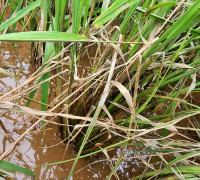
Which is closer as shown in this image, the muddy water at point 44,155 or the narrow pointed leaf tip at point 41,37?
the narrow pointed leaf tip at point 41,37

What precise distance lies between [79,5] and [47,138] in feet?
1.86

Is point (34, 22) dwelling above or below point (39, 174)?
above

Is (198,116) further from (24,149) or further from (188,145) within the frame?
(24,149)

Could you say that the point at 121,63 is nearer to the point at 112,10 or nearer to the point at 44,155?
the point at 112,10

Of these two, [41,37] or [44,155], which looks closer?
[41,37]

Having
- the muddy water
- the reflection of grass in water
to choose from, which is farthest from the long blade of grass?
the muddy water

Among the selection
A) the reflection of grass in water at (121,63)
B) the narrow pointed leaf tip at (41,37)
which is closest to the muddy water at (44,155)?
the reflection of grass in water at (121,63)

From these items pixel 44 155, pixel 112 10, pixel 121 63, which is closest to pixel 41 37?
pixel 112 10

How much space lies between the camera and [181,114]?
32.6 inches

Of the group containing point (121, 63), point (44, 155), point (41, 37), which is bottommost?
point (44, 155)

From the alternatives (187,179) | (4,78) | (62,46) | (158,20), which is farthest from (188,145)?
(4,78)

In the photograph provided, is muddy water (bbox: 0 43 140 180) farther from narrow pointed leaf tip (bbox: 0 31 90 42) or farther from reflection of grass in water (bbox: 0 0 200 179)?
narrow pointed leaf tip (bbox: 0 31 90 42)

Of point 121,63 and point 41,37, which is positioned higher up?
point 41,37

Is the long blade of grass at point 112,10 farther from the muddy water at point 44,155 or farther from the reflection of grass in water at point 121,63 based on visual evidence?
the muddy water at point 44,155
